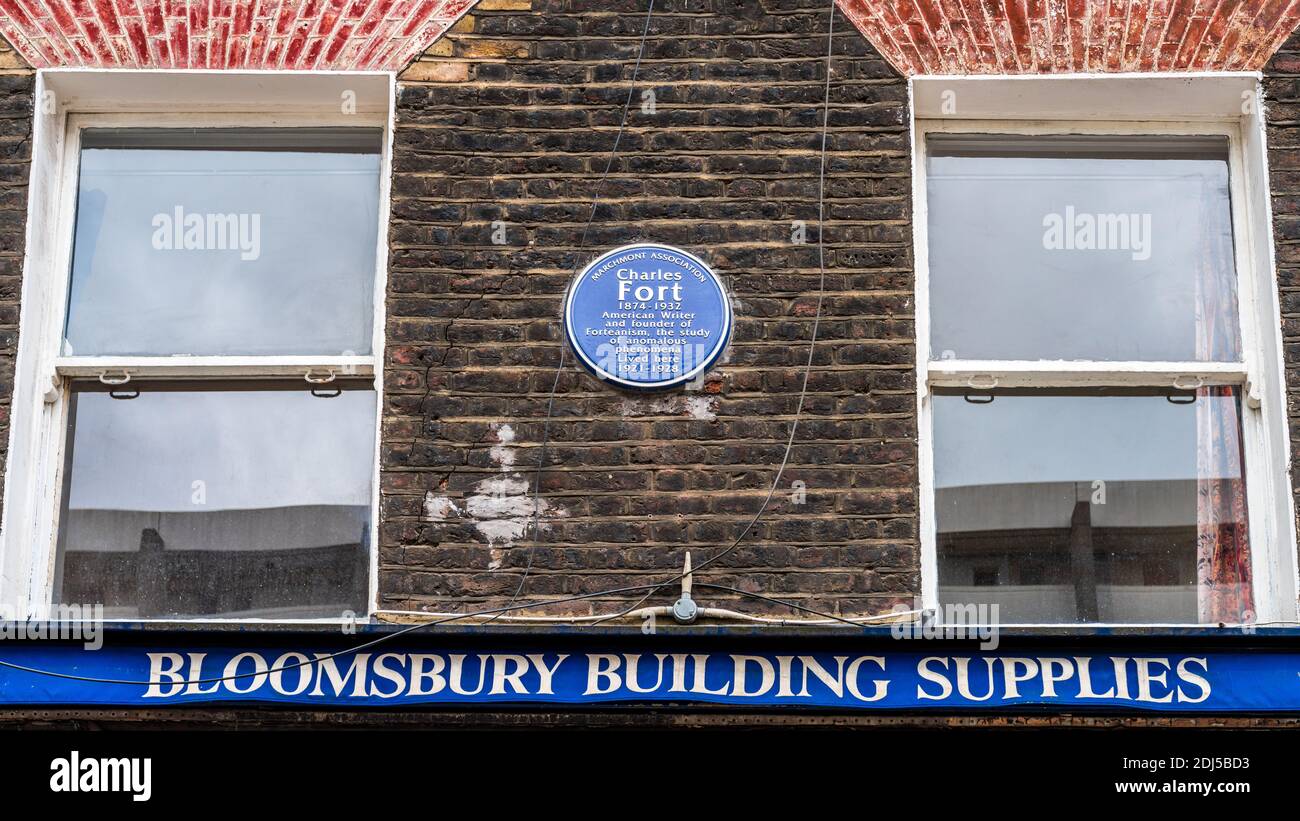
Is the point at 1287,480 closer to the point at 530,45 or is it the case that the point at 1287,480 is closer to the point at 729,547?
the point at 729,547

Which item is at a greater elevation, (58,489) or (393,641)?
(58,489)

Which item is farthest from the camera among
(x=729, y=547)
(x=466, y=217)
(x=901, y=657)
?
(x=466, y=217)

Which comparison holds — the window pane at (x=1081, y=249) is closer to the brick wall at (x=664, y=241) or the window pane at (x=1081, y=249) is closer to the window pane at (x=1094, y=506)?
the window pane at (x=1094, y=506)

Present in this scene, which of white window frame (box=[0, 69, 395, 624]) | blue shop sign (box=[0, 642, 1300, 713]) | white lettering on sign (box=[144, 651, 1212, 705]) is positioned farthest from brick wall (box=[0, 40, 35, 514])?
white lettering on sign (box=[144, 651, 1212, 705])

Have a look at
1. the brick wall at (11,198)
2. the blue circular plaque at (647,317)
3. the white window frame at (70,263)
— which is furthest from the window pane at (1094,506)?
the brick wall at (11,198)

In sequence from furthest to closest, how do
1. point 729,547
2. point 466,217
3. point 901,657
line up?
point 466,217
point 729,547
point 901,657

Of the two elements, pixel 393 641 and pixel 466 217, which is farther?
pixel 466 217

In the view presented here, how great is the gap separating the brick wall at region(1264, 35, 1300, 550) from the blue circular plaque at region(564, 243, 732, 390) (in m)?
1.90

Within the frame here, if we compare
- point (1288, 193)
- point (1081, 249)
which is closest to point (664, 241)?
point (1081, 249)

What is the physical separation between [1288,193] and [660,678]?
2844 millimetres

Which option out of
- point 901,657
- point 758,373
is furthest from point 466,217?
point 901,657

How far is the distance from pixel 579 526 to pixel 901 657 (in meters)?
1.18

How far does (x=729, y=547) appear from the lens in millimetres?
5672

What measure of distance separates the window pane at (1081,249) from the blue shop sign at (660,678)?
54.0 inches
